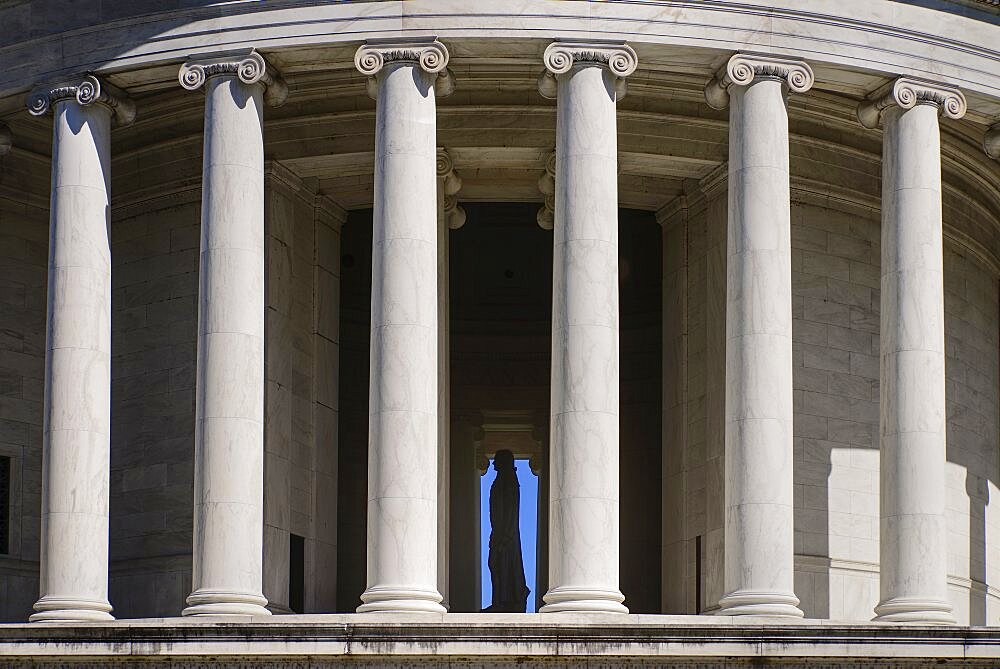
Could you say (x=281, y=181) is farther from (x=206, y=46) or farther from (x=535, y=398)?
(x=535, y=398)

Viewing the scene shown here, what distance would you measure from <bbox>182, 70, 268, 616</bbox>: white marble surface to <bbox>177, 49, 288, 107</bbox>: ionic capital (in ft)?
0.92

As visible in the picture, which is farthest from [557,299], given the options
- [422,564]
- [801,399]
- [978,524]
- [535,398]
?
[535,398]

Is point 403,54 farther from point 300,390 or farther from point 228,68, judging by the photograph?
point 300,390

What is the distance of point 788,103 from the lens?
93812 mm

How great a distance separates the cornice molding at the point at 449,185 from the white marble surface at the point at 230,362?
13.6m

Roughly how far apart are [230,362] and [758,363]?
20.9 meters

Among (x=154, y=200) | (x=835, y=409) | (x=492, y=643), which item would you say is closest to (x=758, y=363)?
(x=835, y=409)

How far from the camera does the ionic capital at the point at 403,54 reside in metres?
83.6

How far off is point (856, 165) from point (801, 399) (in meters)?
12.1

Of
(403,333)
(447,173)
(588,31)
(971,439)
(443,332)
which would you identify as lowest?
(971,439)

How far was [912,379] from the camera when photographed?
8331 centimetres

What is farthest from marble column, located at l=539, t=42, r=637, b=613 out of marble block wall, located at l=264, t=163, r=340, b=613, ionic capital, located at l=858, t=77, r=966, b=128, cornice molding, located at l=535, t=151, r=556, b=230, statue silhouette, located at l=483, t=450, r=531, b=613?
statue silhouette, located at l=483, t=450, r=531, b=613

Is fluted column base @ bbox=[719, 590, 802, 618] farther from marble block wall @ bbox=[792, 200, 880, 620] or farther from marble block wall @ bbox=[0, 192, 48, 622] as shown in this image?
marble block wall @ bbox=[0, 192, 48, 622]

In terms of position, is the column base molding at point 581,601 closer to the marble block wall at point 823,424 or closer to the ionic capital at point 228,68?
the marble block wall at point 823,424
